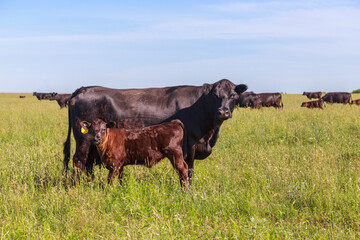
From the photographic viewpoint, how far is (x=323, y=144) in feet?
29.0

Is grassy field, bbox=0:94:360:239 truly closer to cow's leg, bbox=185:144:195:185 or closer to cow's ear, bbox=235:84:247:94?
cow's leg, bbox=185:144:195:185

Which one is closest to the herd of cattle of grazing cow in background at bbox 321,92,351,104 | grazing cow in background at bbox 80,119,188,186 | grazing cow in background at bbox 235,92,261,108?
grazing cow in background at bbox 80,119,188,186

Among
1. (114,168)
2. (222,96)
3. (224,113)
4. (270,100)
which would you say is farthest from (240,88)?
(270,100)

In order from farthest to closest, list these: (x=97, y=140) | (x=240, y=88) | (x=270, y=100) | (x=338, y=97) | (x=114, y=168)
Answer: (x=338, y=97), (x=270, y=100), (x=240, y=88), (x=114, y=168), (x=97, y=140)

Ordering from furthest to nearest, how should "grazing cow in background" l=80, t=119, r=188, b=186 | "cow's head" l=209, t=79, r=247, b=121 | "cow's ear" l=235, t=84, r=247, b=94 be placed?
"cow's ear" l=235, t=84, r=247, b=94
"cow's head" l=209, t=79, r=247, b=121
"grazing cow in background" l=80, t=119, r=188, b=186

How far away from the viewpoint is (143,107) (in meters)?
6.40

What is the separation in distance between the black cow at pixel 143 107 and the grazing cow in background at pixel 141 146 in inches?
21.4

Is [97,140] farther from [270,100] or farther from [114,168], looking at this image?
[270,100]

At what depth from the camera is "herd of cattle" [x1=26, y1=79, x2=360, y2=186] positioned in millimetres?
5711

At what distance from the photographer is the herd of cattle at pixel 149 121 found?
18.7 ft

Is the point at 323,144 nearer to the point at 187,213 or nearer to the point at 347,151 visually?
the point at 347,151

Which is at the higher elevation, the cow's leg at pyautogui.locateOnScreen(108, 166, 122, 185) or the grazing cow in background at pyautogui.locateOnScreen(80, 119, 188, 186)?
the grazing cow in background at pyautogui.locateOnScreen(80, 119, 188, 186)

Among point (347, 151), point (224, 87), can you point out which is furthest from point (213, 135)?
point (347, 151)

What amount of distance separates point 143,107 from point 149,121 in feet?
0.94
